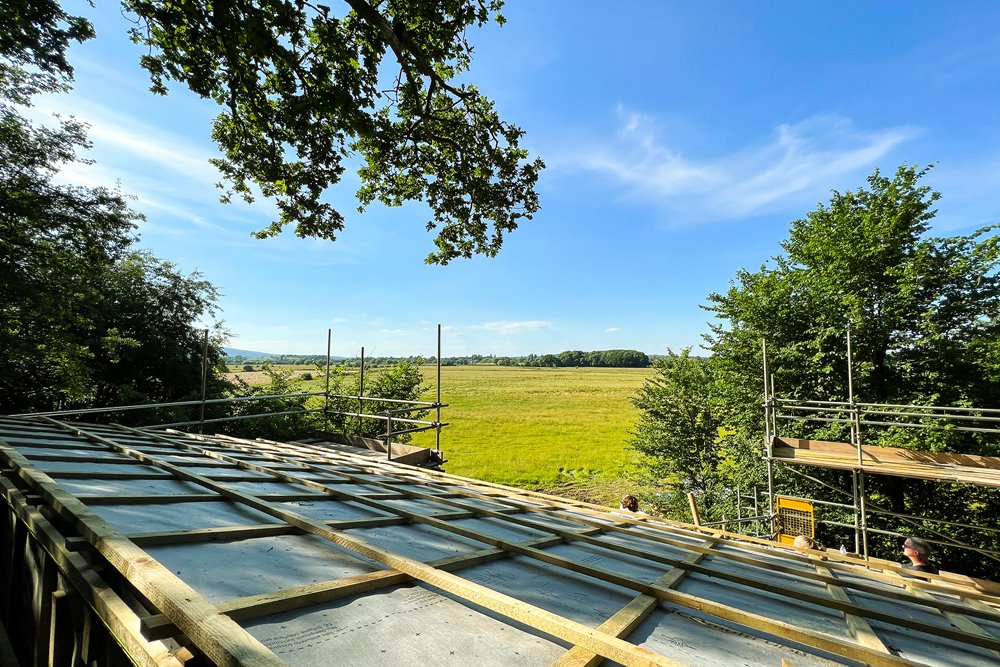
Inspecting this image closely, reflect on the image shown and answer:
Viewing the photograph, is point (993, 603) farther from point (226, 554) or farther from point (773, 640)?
point (226, 554)

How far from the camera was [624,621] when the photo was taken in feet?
6.26

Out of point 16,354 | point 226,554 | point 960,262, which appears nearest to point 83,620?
point 226,554

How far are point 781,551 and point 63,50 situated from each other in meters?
14.2

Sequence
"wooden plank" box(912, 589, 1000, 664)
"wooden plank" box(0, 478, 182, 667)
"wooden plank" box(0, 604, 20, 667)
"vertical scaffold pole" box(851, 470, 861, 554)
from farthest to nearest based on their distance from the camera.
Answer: "vertical scaffold pole" box(851, 470, 861, 554) → "wooden plank" box(0, 604, 20, 667) → "wooden plank" box(912, 589, 1000, 664) → "wooden plank" box(0, 478, 182, 667)

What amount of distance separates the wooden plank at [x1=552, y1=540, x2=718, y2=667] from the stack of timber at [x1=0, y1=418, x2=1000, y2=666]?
0.01 meters

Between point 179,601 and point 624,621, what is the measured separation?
1771 mm

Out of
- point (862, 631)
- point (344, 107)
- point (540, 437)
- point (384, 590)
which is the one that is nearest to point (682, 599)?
point (862, 631)

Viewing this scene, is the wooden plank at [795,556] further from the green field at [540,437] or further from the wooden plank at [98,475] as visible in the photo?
the green field at [540,437]

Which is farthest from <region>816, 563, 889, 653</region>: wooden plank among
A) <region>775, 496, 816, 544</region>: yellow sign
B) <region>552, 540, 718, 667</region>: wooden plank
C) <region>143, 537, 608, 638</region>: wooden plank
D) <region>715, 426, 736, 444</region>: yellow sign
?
<region>715, 426, 736, 444</region>: yellow sign

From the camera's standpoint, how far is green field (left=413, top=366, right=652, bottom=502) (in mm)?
24906

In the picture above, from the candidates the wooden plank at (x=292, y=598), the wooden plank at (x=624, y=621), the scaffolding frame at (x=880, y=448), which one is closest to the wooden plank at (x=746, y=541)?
the wooden plank at (x=624, y=621)

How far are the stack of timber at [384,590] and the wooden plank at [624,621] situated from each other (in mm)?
11

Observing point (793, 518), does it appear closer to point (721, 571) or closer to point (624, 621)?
point (721, 571)

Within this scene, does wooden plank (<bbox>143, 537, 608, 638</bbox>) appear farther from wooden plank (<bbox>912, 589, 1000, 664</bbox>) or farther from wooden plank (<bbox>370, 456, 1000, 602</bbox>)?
wooden plank (<bbox>912, 589, 1000, 664</bbox>)
